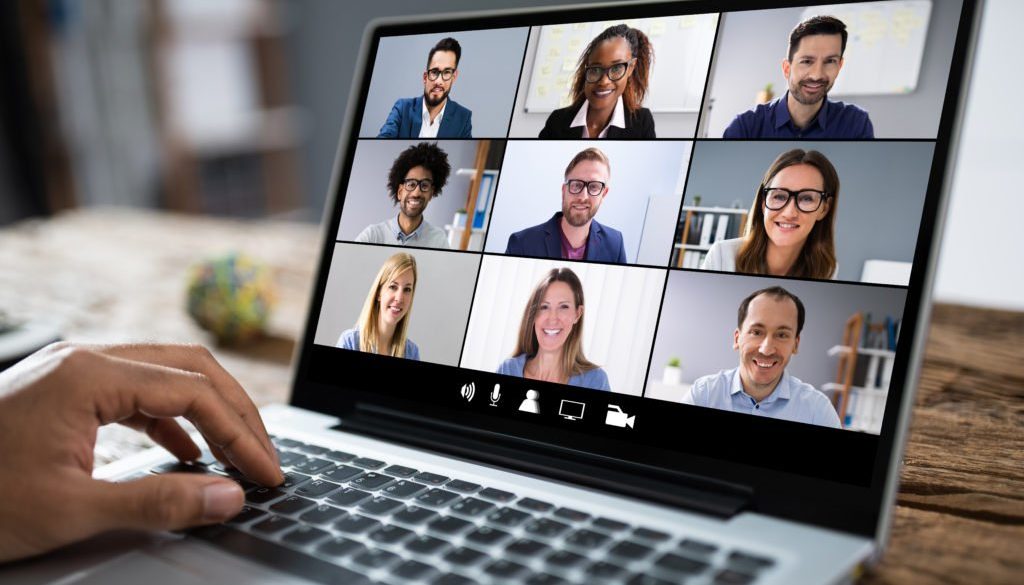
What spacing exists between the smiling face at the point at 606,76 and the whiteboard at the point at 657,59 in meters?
0.01

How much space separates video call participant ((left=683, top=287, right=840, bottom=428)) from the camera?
0.48 metres

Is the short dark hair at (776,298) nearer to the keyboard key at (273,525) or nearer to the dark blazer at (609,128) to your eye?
the dark blazer at (609,128)

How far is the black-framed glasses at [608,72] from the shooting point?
23.9 inches

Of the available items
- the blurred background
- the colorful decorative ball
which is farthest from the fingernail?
the blurred background

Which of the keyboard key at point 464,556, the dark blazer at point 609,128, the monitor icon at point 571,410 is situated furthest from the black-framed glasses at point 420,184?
the keyboard key at point 464,556

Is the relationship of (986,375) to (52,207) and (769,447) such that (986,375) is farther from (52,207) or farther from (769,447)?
(52,207)

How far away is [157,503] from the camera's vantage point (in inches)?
17.6

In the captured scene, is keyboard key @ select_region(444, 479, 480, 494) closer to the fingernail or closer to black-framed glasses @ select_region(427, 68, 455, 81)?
the fingernail

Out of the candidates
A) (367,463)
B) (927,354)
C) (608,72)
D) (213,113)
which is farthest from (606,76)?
(213,113)

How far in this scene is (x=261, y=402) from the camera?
2.76 feet

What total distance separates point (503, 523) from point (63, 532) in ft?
0.81

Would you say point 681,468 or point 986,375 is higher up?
point 986,375

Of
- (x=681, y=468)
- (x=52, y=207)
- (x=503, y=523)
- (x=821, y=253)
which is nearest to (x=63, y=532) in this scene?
(x=503, y=523)

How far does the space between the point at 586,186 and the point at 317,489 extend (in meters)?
0.29
